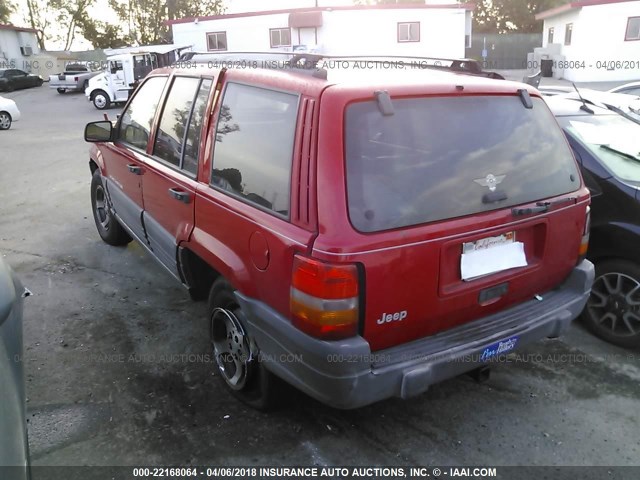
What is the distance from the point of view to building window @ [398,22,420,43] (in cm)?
2711

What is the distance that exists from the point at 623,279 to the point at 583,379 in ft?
2.46

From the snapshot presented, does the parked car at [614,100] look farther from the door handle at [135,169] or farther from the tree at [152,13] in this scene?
the tree at [152,13]

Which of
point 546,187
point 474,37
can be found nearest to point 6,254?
point 546,187

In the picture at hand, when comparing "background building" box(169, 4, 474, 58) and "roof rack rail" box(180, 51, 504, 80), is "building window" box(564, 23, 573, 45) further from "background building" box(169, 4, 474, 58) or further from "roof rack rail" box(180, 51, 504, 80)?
"roof rack rail" box(180, 51, 504, 80)

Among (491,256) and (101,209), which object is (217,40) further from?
(491,256)

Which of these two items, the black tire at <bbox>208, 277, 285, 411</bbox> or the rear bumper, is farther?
the black tire at <bbox>208, 277, 285, 411</bbox>

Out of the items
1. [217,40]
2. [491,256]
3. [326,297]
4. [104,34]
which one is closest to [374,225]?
[326,297]

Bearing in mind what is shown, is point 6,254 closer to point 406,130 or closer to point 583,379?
point 406,130

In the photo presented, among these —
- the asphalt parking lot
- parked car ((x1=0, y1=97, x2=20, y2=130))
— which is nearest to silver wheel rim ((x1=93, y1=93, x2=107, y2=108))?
parked car ((x1=0, y1=97, x2=20, y2=130))

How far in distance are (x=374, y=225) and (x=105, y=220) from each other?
4.24 m

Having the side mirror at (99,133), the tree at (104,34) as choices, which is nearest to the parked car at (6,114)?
the side mirror at (99,133)

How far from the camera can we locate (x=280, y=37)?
28.6m

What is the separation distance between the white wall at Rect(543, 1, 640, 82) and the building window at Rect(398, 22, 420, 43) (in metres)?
7.34

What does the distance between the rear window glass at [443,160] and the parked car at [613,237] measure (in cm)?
95
